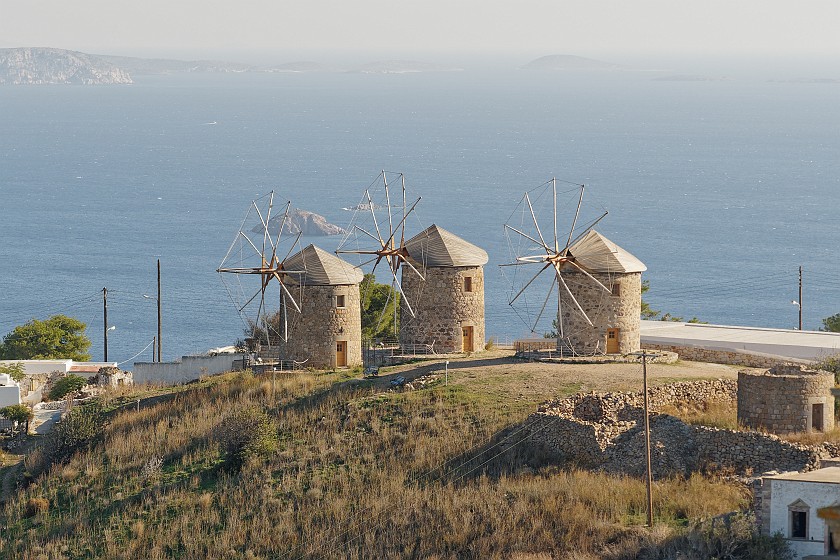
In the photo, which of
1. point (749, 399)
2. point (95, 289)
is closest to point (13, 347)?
point (749, 399)

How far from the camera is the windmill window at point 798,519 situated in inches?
1319

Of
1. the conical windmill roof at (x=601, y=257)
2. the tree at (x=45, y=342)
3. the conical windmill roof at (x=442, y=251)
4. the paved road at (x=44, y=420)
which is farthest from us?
the tree at (x=45, y=342)

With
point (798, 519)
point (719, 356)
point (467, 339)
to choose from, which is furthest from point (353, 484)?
point (719, 356)

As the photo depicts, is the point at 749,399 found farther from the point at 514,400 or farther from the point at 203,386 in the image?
the point at 203,386

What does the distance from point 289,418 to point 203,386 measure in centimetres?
704

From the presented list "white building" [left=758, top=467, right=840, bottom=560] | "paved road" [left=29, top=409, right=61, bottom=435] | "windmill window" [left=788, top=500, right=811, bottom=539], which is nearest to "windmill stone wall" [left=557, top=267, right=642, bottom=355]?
"white building" [left=758, top=467, right=840, bottom=560]

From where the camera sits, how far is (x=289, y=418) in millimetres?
46281

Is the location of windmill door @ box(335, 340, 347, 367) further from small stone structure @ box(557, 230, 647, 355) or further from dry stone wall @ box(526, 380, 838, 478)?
dry stone wall @ box(526, 380, 838, 478)

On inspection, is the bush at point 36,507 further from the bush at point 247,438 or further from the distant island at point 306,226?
the distant island at point 306,226

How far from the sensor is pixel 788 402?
130ft

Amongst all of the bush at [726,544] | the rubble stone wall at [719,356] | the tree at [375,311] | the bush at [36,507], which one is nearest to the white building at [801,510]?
the bush at [726,544]

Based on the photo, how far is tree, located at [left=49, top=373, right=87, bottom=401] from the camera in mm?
59812

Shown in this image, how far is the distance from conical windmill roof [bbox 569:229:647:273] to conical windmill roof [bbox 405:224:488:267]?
3.64 meters

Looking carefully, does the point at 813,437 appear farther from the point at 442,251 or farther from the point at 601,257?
the point at 442,251
